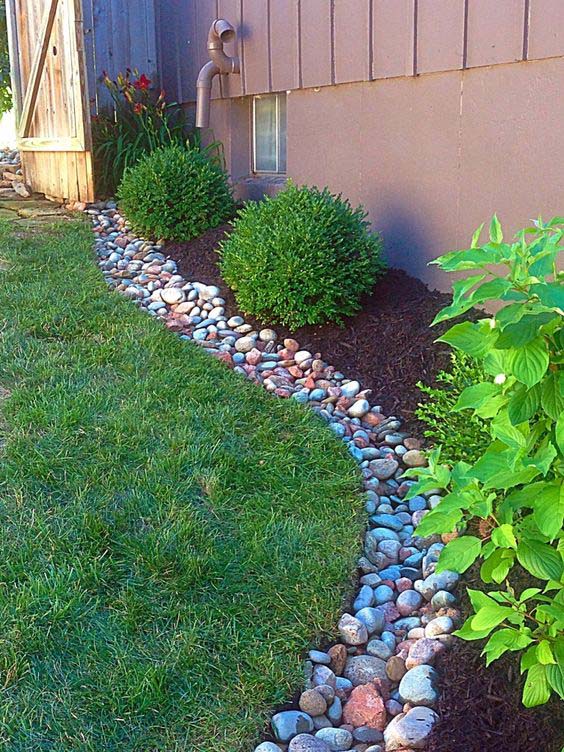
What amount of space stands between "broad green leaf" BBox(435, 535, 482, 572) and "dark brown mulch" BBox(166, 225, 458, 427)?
1593 millimetres

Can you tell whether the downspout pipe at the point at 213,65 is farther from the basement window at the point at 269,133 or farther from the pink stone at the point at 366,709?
the pink stone at the point at 366,709

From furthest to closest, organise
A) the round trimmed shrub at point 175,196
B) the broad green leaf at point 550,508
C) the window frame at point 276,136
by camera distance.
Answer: the window frame at point 276,136
the round trimmed shrub at point 175,196
the broad green leaf at point 550,508

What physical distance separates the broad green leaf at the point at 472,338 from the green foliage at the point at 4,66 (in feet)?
27.2

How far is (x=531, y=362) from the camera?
4.55 ft

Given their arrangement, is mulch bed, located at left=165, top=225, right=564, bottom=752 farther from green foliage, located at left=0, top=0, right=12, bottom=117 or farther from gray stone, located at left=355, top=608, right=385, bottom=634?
green foliage, located at left=0, top=0, right=12, bottom=117

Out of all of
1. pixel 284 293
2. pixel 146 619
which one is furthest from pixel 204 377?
pixel 146 619

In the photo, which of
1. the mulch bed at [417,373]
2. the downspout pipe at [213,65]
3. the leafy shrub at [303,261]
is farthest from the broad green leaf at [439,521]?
the downspout pipe at [213,65]

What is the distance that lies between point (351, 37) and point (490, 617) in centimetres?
377

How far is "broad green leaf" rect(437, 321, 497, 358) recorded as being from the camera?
150 centimetres

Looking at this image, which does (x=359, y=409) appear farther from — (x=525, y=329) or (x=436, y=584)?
(x=525, y=329)

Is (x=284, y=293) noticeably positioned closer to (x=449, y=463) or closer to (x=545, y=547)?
(x=449, y=463)

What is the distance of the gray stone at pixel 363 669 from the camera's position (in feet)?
6.98

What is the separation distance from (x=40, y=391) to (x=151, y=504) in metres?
0.90

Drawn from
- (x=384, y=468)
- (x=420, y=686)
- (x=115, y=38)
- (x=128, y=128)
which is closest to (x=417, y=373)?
(x=384, y=468)
